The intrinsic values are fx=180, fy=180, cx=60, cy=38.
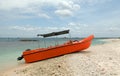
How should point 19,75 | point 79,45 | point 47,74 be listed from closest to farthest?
point 47,74 < point 19,75 < point 79,45

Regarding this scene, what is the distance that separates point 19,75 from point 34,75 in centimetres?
135

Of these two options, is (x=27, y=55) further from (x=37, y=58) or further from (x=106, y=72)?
(x=106, y=72)

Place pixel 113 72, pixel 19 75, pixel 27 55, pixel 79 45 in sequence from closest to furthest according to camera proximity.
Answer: pixel 113 72 → pixel 19 75 → pixel 27 55 → pixel 79 45

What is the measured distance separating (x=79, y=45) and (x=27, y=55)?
496 cm

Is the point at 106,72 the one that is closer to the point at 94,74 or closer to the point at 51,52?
the point at 94,74

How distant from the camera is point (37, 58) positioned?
638 inches

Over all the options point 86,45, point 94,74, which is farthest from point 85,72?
point 86,45

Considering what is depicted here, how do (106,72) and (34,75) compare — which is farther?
(34,75)

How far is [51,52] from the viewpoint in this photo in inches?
648

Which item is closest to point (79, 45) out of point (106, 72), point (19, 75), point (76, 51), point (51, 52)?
point (76, 51)

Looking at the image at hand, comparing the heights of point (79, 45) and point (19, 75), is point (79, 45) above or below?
above

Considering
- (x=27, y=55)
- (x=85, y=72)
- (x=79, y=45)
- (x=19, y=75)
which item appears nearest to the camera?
(x=85, y=72)

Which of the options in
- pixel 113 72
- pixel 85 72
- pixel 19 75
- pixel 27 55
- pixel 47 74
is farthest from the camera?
pixel 27 55

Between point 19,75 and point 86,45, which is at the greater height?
point 86,45
